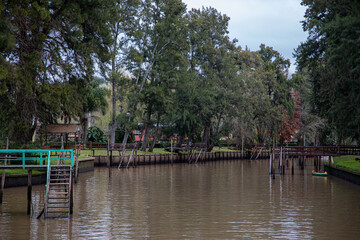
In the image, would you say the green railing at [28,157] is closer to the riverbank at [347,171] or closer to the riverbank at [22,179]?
the riverbank at [22,179]

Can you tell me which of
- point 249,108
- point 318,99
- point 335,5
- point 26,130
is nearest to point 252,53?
point 249,108

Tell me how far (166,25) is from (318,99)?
27.3 meters

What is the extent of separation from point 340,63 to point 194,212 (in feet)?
45.2

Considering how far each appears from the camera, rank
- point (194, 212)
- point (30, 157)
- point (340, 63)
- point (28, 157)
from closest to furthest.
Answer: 1. point (194, 212)
2. point (30, 157)
3. point (340, 63)
4. point (28, 157)

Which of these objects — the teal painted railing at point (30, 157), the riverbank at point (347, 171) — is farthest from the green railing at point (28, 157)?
the riverbank at point (347, 171)

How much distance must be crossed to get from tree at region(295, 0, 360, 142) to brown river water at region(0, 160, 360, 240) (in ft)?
16.7

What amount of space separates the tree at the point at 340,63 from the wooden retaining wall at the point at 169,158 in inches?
959

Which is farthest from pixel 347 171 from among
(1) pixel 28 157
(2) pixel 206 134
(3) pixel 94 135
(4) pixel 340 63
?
(3) pixel 94 135

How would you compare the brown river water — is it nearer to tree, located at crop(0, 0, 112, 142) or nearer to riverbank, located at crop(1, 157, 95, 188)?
riverbank, located at crop(1, 157, 95, 188)

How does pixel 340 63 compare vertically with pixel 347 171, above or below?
above

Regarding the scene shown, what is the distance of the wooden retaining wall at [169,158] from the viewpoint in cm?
5500

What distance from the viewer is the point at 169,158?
211 ft

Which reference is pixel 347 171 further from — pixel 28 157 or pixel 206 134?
pixel 206 134

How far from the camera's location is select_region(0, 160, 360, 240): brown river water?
17.2m
